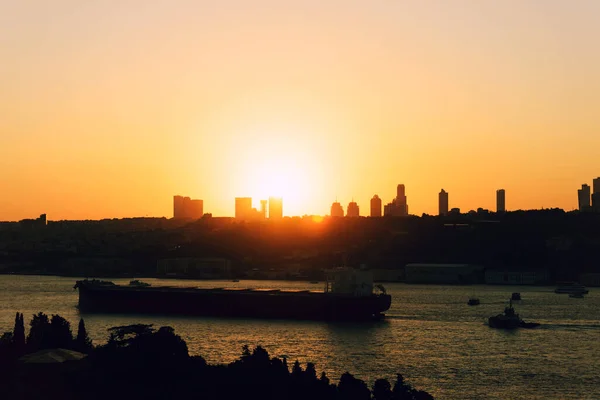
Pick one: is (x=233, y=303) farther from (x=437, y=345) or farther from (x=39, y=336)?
(x=39, y=336)

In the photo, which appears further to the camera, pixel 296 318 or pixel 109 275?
pixel 109 275

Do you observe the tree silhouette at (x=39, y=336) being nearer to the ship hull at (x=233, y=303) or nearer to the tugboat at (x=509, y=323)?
the tugboat at (x=509, y=323)

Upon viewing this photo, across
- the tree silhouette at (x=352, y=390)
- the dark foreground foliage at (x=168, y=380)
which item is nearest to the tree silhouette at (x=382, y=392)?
the dark foreground foliage at (x=168, y=380)

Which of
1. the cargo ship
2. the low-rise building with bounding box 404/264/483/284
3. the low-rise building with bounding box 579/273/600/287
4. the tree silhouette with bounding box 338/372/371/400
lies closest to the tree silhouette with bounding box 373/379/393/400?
the tree silhouette with bounding box 338/372/371/400

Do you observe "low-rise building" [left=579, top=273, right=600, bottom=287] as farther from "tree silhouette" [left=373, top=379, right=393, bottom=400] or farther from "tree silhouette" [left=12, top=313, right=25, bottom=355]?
"tree silhouette" [left=373, top=379, right=393, bottom=400]

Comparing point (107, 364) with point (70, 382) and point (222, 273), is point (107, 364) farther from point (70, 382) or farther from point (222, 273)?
point (222, 273)

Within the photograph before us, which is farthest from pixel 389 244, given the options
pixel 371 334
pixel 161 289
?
pixel 371 334
